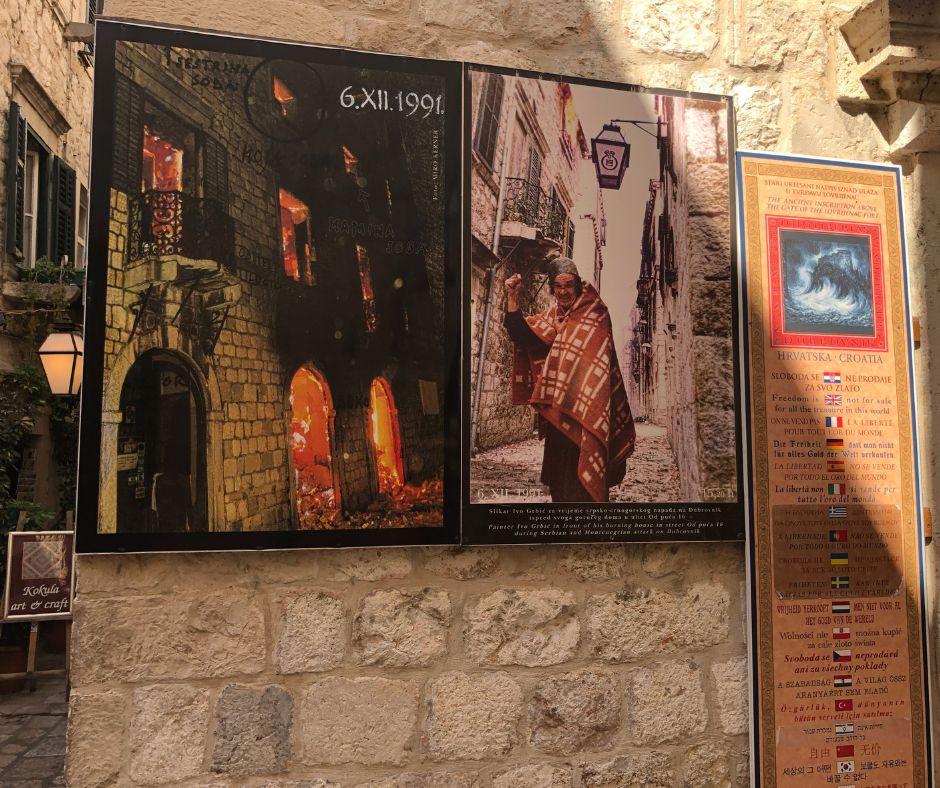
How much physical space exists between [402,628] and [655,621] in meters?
0.80

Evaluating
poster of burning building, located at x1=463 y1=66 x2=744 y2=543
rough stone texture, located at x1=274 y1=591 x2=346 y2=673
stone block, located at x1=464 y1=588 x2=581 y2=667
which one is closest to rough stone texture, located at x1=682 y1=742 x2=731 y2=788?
stone block, located at x1=464 y1=588 x2=581 y2=667

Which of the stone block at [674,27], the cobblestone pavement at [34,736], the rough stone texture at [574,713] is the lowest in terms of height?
the cobblestone pavement at [34,736]

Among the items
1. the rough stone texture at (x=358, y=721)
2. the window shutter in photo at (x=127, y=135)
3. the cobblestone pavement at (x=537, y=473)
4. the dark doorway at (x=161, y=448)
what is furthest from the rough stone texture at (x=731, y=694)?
the window shutter in photo at (x=127, y=135)

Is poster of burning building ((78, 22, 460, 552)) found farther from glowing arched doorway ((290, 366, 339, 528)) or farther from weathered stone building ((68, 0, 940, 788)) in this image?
weathered stone building ((68, 0, 940, 788))

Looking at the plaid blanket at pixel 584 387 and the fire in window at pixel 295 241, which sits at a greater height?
the fire in window at pixel 295 241

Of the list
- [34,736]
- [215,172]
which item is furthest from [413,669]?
[34,736]

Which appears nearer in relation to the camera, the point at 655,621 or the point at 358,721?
the point at 358,721

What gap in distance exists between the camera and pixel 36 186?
865 cm

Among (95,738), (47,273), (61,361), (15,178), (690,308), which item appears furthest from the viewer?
(47,273)

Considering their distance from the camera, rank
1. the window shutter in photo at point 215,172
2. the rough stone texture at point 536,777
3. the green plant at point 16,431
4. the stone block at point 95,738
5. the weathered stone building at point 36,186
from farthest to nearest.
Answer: the weathered stone building at point 36,186
the green plant at point 16,431
the rough stone texture at point 536,777
the window shutter in photo at point 215,172
the stone block at point 95,738

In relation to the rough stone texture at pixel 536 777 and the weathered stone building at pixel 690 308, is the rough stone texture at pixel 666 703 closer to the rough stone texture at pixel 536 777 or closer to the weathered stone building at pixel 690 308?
the rough stone texture at pixel 536 777

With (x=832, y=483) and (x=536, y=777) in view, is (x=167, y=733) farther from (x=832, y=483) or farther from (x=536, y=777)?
(x=832, y=483)

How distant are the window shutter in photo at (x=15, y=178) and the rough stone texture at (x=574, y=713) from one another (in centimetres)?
751

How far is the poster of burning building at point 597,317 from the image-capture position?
2.45 meters
